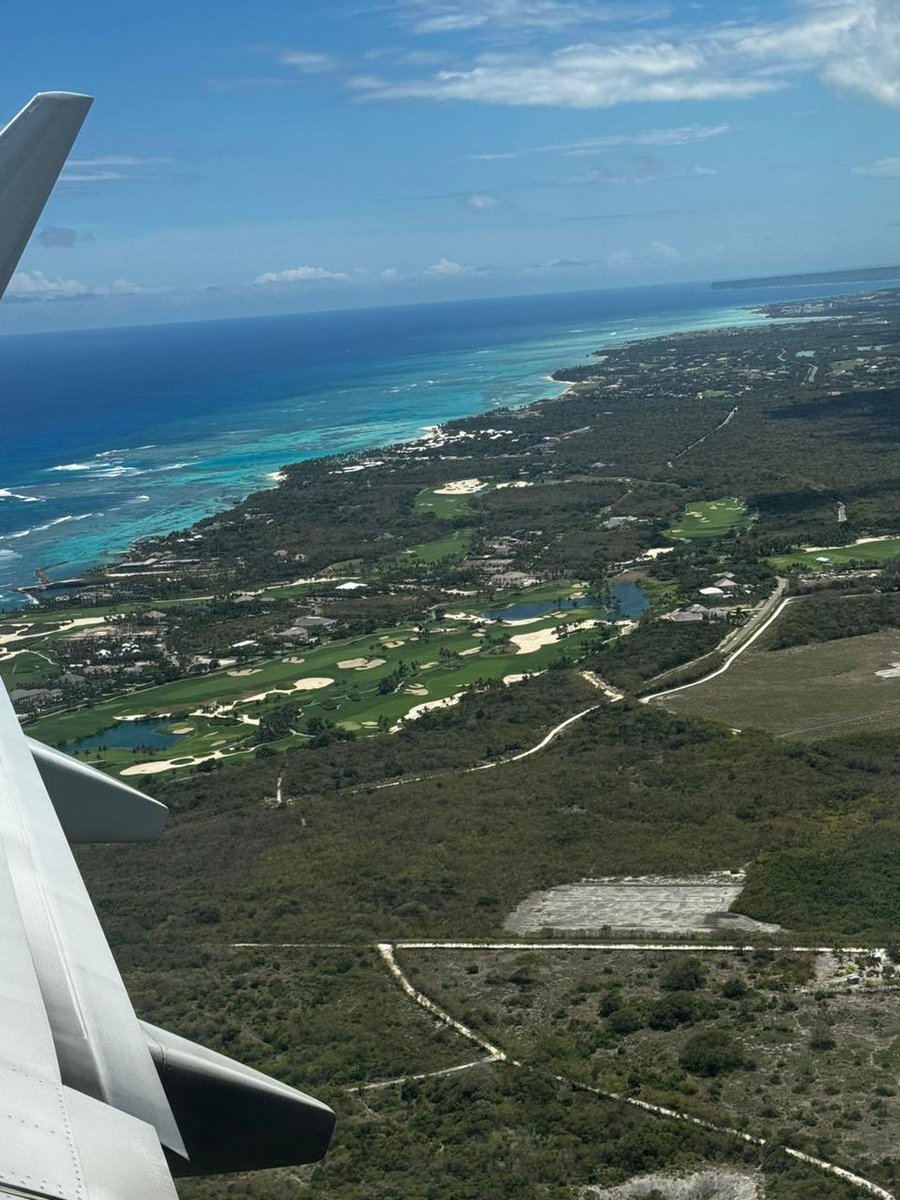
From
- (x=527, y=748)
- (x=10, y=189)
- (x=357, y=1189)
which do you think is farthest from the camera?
(x=527, y=748)

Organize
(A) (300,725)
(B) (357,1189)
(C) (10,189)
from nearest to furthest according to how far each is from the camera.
Result: (C) (10,189)
(B) (357,1189)
(A) (300,725)

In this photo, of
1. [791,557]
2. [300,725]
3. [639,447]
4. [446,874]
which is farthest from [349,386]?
[446,874]

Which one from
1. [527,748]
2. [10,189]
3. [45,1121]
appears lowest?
[527,748]

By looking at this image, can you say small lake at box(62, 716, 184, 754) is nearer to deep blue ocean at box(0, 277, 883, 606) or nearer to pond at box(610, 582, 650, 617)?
pond at box(610, 582, 650, 617)

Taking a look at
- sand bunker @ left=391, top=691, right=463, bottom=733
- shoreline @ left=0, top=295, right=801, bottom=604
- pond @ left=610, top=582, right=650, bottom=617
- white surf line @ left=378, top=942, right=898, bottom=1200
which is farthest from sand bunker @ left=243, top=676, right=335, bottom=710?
white surf line @ left=378, top=942, right=898, bottom=1200

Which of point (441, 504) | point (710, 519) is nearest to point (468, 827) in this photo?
point (710, 519)

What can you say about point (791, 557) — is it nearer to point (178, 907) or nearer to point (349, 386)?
point (178, 907)

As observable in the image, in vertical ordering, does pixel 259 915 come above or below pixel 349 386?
below

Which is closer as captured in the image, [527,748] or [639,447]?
[527,748]
